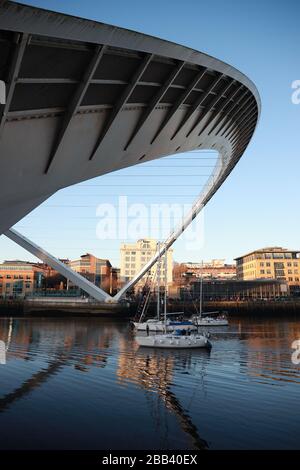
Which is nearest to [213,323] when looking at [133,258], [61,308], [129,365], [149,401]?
[61,308]

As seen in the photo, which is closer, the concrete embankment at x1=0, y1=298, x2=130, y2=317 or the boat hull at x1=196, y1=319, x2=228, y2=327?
the boat hull at x1=196, y1=319, x2=228, y2=327

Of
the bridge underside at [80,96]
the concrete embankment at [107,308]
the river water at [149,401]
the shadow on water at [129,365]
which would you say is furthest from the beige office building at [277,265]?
the bridge underside at [80,96]

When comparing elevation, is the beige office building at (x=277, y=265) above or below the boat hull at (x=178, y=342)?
above

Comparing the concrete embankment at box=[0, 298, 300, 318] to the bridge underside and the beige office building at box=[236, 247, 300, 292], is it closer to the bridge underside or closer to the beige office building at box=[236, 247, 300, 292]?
the beige office building at box=[236, 247, 300, 292]

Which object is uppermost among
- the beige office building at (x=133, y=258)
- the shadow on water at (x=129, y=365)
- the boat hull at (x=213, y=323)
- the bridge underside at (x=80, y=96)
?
the beige office building at (x=133, y=258)

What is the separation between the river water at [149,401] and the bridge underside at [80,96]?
658 cm

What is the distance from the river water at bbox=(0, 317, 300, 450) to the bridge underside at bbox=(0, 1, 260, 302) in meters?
6.58

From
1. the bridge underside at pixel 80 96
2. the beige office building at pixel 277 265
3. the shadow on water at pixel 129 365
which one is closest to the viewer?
the bridge underside at pixel 80 96

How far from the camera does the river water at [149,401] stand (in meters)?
10.4

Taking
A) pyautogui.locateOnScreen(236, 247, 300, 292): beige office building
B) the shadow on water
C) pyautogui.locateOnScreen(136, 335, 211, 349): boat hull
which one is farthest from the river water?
pyautogui.locateOnScreen(236, 247, 300, 292): beige office building

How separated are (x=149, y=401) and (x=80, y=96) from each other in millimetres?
11525

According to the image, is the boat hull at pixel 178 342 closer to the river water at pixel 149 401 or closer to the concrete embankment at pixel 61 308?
the river water at pixel 149 401

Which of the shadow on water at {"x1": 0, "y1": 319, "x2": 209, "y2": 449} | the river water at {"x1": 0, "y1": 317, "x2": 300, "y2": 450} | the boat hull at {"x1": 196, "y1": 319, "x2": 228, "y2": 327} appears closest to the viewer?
the river water at {"x1": 0, "y1": 317, "x2": 300, "y2": 450}

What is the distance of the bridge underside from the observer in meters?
5.90
